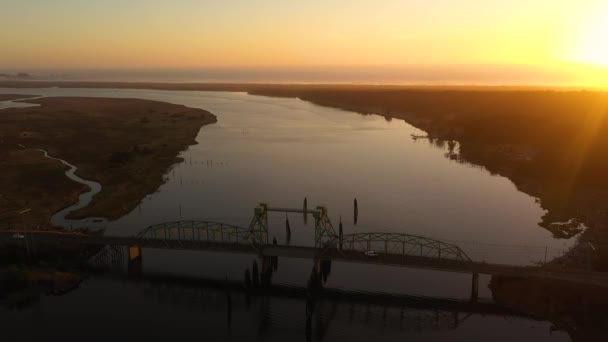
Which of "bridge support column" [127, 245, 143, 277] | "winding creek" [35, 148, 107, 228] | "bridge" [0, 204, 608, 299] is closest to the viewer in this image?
"bridge" [0, 204, 608, 299]

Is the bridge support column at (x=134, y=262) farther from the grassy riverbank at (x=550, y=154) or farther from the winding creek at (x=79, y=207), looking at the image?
the grassy riverbank at (x=550, y=154)

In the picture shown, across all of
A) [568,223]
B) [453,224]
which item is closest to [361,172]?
[453,224]

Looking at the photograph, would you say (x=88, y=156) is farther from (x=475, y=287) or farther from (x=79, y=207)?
(x=475, y=287)

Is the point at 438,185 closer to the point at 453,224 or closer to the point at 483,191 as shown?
the point at 483,191

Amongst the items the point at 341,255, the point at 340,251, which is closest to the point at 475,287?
the point at 341,255

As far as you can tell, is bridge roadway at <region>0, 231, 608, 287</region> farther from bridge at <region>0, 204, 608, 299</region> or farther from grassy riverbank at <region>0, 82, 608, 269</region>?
grassy riverbank at <region>0, 82, 608, 269</region>

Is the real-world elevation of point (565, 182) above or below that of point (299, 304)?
above

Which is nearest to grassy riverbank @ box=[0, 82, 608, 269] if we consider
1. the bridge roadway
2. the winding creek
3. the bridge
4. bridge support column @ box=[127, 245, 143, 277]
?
the bridge roadway
